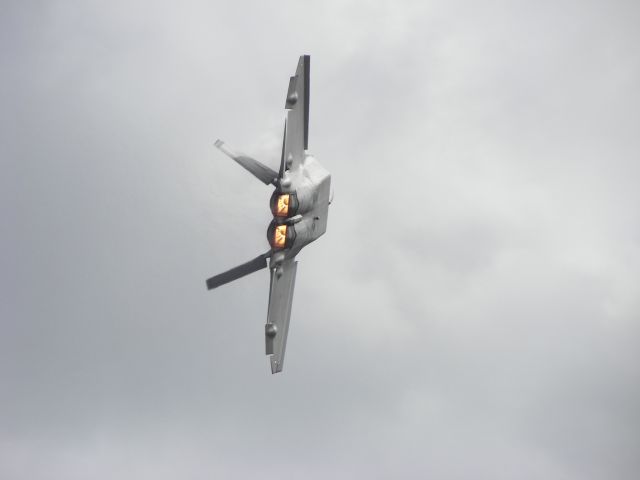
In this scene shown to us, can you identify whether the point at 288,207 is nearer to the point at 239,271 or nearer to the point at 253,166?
the point at 253,166

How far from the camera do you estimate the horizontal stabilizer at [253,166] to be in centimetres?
5217

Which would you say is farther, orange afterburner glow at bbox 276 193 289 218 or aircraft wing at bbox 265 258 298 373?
aircraft wing at bbox 265 258 298 373

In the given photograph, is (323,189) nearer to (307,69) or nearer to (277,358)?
(307,69)

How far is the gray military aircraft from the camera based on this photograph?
53906 millimetres

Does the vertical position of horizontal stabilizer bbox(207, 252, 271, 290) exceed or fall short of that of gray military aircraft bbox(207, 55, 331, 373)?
it falls short

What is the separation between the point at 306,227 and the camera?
193 feet

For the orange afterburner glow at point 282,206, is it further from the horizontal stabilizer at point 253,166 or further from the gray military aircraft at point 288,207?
the horizontal stabilizer at point 253,166

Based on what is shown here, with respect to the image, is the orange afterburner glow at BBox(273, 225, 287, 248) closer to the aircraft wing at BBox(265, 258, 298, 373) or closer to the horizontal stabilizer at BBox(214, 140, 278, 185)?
the aircraft wing at BBox(265, 258, 298, 373)

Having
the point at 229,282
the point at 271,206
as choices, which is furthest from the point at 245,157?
the point at 229,282

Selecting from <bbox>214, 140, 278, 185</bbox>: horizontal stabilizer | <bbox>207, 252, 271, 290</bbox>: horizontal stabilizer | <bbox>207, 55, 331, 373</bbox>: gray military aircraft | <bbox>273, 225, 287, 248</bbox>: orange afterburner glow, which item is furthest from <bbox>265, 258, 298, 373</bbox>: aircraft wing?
<bbox>214, 140, 278, 185</bbox>: horizontal stabilizer

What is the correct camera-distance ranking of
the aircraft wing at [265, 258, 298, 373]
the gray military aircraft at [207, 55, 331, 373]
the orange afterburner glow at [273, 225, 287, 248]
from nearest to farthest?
the gray military aircraft at [207, 55, 331, 373]
the orange afterburner glow at [273, 225, 287, 248]
the aircraft wing at [265, 258, 298, 373]

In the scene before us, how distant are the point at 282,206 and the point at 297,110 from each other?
7440mm

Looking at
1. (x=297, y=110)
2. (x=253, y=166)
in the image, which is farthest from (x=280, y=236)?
(x=297, y=110)

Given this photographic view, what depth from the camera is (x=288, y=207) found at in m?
54.7
